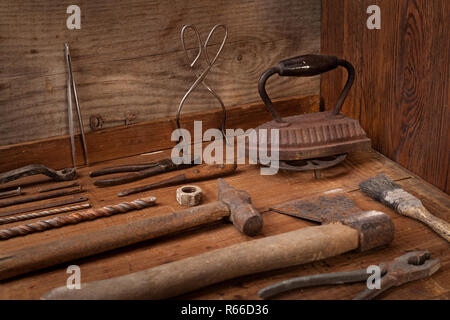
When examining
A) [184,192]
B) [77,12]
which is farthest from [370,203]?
[77,12]

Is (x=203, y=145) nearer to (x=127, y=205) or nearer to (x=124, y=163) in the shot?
(x=124, y=163)

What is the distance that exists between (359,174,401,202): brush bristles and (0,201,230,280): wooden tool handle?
44 cm

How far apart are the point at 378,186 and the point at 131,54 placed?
3.14 feet

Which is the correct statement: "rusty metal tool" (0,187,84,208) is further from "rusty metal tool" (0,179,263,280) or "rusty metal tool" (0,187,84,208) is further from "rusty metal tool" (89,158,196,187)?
"rusty metal tool" (0,179,263,280)

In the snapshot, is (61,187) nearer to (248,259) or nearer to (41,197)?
(41,197)

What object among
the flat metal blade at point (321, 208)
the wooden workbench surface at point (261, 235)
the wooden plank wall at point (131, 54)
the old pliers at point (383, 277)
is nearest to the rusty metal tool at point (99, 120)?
the wooden plank wall at point (131, 54)

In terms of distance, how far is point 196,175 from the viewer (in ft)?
5.76

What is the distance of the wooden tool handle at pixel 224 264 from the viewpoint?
117 centimetres

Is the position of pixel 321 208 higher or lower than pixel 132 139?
lower

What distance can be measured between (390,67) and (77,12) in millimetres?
1059

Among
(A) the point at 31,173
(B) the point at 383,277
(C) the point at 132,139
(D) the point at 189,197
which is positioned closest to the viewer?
(B) the point at 383,277

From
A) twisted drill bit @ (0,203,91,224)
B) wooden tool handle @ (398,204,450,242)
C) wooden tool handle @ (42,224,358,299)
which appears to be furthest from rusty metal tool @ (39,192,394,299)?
twisted drill bit @ (0,203,91,224)

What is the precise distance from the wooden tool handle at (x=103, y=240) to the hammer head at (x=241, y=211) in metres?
0.02

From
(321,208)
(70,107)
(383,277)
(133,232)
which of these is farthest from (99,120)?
(383,277)
